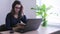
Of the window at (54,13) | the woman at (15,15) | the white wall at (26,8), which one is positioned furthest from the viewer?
the white wall at (26,8)

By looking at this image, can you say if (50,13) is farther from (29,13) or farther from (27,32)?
(27,32)

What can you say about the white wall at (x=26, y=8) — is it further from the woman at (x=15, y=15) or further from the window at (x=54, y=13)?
the woman at (x=15, y=15)

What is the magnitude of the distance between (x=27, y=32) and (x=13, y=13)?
2.63 ft

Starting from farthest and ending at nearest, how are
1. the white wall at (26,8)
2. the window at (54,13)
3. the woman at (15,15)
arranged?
the white wall at (26,8)
the window at (54,13)
the woman at (15,15)

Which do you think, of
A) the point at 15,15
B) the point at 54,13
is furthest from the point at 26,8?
the point at 15,15

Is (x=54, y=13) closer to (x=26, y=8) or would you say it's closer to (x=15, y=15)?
(x=26, y=8)

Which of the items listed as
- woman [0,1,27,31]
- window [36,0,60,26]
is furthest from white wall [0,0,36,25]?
woman [0,1,27,31]

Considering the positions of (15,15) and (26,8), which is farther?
(26,8)

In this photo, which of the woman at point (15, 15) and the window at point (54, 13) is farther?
the window at point (54, 13)

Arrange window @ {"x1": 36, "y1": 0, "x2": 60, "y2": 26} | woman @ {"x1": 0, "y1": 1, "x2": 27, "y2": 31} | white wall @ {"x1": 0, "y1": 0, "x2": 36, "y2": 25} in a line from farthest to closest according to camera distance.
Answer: white wall @ {"x1": 0, "y1": 0, "x2": 36, "y2": 25}
window @ {"x1": 36, "y1": 0, "x2": 60, "y2": 26}
woman @ {"x1": 0, "y1": 1, "x2": 27, "y2": 31}

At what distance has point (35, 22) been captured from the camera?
84.0 inches

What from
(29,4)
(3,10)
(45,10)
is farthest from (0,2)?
(45,10)

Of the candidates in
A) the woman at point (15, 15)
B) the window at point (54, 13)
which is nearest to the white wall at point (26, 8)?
the window at point (54, 13)

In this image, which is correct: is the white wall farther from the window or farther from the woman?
the woman
